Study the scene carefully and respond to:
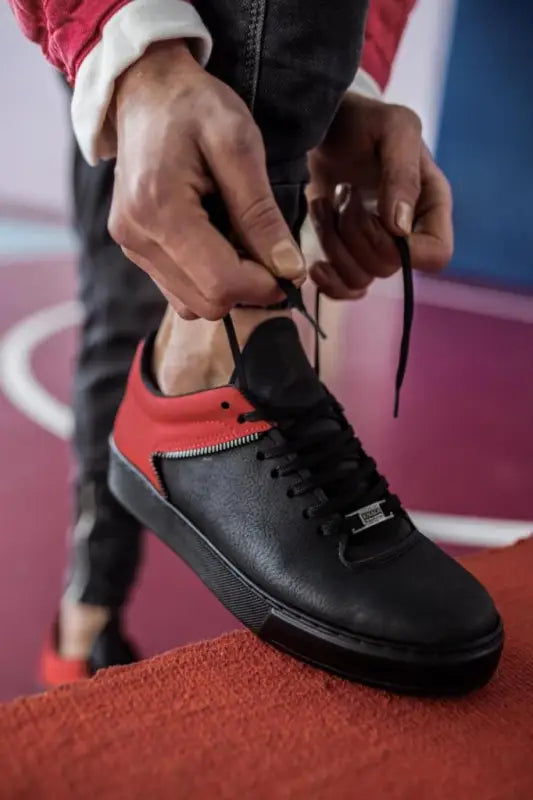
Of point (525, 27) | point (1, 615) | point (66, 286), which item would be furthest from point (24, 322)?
point (525, 27)

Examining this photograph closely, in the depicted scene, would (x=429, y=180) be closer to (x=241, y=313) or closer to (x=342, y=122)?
(x=342, y=122)

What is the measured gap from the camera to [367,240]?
66cm

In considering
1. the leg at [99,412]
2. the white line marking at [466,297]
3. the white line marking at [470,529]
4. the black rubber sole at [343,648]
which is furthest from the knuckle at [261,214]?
the white line marking at [466,297]

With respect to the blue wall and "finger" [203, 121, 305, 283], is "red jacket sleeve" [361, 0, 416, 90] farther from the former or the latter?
the blue wall

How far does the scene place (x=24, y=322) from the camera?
2047 millimetres

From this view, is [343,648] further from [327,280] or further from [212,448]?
[327,280]

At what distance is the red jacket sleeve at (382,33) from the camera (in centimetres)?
70

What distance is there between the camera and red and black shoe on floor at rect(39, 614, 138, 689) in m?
0.87

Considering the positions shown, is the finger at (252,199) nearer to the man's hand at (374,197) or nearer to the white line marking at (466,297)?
the man's hand at (374,197)

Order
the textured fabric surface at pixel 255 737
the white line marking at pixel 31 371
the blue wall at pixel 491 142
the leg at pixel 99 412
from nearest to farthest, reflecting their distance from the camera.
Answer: the textured fabric surface at pixel 255 737 < the leg at pixel 99 412 < the white line marking at pixel 31 371 < the blue wall at pixel 491 142

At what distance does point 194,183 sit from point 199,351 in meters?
0.16

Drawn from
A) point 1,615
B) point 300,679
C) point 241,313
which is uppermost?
point 241,313

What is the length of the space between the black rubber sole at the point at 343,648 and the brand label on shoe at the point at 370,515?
0.07m

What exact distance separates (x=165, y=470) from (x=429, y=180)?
1.00 feet
